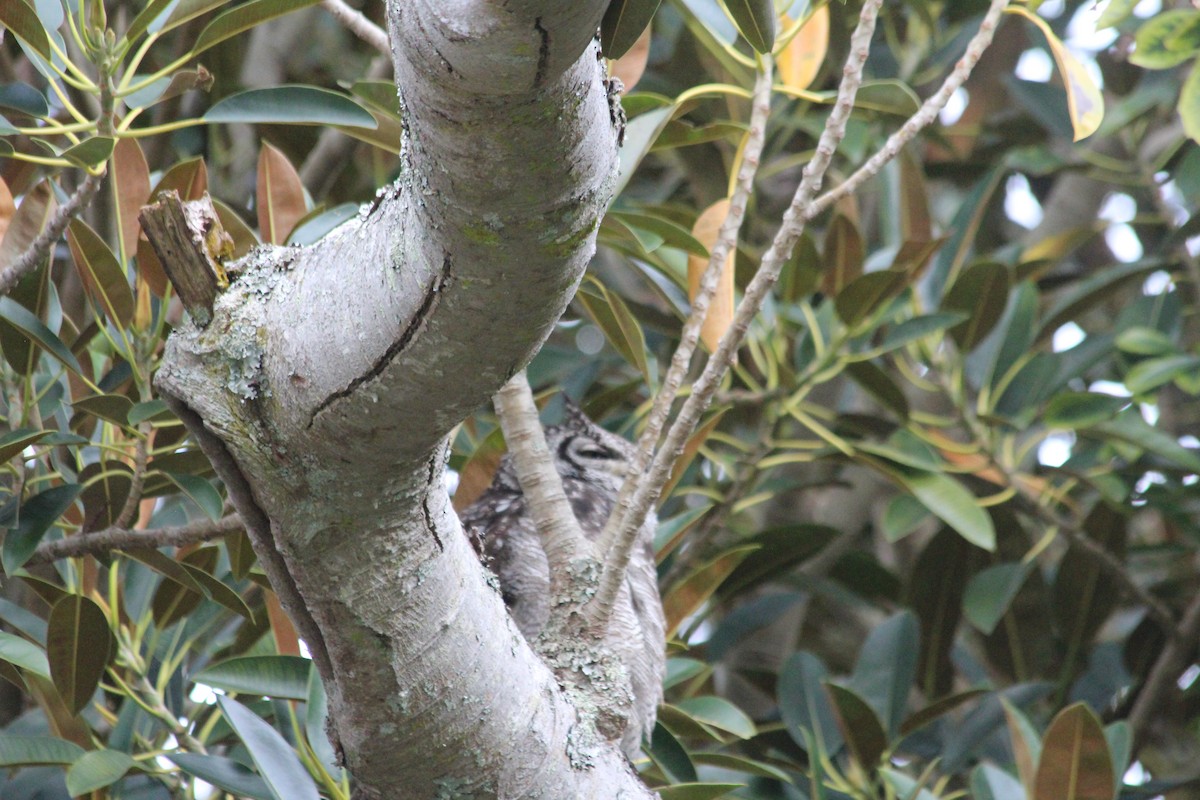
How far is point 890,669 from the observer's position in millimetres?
2268

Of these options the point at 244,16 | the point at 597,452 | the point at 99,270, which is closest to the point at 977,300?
the point at 597,452

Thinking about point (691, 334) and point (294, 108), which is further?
point (294, 108)

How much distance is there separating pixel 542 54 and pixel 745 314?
0.58 m

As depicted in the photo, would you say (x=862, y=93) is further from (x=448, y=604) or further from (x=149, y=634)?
(x=149, y=634)

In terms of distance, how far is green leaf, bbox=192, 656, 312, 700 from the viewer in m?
1.49

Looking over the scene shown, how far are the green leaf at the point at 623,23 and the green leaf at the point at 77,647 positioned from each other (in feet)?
3.61

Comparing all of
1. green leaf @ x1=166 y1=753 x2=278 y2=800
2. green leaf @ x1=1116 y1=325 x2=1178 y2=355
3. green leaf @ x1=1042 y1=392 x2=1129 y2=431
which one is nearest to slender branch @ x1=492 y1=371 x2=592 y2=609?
green leaf @ x1=166 y1=753 x2=278 y2=800

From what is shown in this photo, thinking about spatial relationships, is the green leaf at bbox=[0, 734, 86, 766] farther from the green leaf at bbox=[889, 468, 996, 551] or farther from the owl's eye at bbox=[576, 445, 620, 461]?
the green leaf at bbox=[889, 468, 996, 551]

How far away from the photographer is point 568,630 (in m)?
1.31

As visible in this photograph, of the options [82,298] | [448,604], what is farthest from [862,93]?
[82,298]

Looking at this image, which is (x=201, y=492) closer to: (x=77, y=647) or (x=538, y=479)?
(x=77, y=647)

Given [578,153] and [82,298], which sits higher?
[82,298]

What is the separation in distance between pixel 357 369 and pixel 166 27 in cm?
80

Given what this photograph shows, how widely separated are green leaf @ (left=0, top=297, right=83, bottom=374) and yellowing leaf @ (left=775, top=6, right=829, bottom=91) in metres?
1.08
